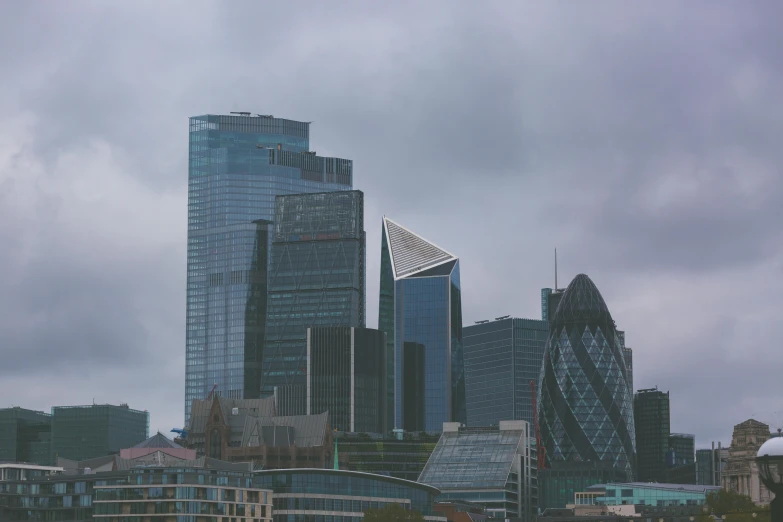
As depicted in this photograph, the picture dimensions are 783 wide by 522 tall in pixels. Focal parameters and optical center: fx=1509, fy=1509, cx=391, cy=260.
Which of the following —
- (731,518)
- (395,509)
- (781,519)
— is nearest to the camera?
(781,519)

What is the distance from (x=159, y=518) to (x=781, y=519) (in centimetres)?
17706

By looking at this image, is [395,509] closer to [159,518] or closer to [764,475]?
[159,518]

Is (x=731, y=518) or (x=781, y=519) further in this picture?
(x=731, y=518)

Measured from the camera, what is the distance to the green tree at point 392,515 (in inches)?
7347

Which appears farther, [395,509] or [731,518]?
[395,509]

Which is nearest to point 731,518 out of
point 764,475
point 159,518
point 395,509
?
point 395,509

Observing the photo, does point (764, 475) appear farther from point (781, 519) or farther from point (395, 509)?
point (395, 509)

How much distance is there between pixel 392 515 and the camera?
189375mm

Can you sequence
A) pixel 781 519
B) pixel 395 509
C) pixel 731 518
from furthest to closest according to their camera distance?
pixel 395 509
pixel 731 518
pixel 781 519

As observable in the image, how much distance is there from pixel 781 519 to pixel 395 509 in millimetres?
168021

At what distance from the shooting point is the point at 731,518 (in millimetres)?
176875

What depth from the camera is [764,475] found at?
2834 centimetres

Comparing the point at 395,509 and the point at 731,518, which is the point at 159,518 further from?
the point at 731,518

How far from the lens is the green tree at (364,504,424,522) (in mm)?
186625
